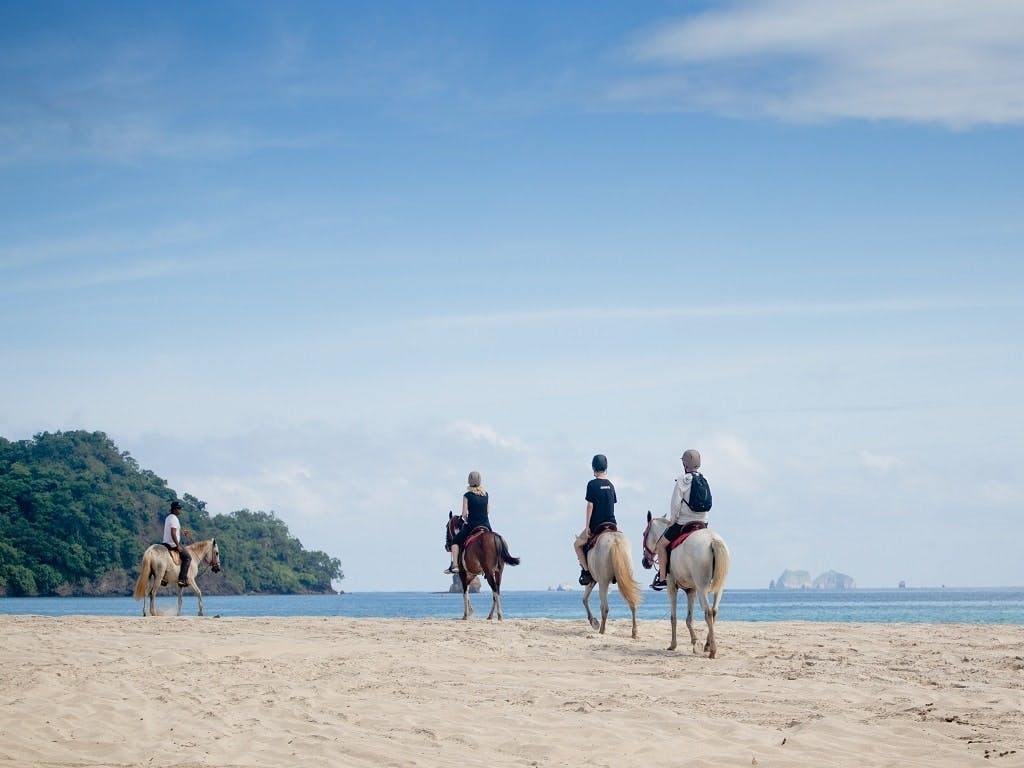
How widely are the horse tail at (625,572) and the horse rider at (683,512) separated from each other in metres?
1.96

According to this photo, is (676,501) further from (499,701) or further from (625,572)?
(499,701)

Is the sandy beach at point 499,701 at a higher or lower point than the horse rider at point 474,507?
lower

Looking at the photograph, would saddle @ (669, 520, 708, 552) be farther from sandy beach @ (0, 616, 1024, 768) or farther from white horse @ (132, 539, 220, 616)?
white horse @ (132, 539, 220, 616)

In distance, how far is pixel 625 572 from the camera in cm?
1695

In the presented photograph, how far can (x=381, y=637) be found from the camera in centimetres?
1638

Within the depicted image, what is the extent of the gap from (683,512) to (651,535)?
136cm

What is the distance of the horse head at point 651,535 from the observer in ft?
51.6

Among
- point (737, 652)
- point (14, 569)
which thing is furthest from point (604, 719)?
point (14, 569)

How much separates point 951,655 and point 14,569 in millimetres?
82834

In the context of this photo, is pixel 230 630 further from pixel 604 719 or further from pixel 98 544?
pixel 98 544

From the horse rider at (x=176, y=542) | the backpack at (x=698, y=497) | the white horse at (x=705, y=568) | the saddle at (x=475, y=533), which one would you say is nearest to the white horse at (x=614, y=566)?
the white horse at (x=705, y=568)

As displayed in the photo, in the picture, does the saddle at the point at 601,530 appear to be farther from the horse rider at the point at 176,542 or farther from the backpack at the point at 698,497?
the horse rider at the point at 176,542

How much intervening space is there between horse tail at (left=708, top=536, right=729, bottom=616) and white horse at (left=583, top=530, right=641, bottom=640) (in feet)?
9.37

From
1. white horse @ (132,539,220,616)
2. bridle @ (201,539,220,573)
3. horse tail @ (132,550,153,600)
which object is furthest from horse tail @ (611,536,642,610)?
bridle @ (201,539,220,573)
